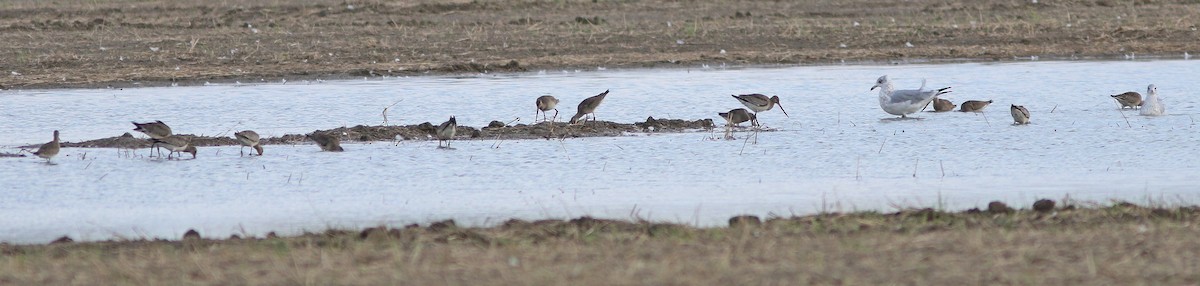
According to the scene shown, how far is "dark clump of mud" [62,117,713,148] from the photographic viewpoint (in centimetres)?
1270

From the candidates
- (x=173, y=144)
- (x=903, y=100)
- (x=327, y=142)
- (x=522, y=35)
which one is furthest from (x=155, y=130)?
Result: (x=522, y=35)

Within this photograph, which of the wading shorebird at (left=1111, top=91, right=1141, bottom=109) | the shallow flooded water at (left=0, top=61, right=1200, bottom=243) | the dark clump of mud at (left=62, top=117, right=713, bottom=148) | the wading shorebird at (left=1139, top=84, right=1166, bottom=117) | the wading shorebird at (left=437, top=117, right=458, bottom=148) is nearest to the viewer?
the shallow flooded water at (left=0, top=61, right=1200, bottom=243)

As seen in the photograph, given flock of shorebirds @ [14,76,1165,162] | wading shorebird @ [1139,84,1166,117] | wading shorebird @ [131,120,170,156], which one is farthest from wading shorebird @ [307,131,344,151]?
wading shorebird @ [1139,84,1166,117]

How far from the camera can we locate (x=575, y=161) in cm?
1128

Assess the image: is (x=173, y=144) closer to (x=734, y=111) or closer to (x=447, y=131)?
(x=447, y=131)

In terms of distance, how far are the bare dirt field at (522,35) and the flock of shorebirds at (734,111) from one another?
593 centimetres

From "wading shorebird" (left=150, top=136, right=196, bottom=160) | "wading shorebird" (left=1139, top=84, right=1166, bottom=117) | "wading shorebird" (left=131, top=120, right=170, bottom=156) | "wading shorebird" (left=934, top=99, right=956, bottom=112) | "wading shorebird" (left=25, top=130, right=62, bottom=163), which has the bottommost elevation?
"wading shorebird" (left=25, top=130, right=62, bottom=163)

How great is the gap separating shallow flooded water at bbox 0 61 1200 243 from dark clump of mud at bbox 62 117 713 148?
0.34m

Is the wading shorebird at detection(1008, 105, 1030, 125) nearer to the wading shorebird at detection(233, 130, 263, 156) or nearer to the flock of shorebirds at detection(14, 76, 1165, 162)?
the flock of shorebirds at detection(14, 76, 1165, 162)

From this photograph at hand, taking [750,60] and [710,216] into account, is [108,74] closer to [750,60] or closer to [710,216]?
[750,60]

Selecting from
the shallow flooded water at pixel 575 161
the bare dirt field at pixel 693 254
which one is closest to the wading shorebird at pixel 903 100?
the shallow flooded water at pixel 575 161

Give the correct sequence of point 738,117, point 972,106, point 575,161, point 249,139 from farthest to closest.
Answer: point 972,106 → point 738,117 → point 249,139 → point 575,161

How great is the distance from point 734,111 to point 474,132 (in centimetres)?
217

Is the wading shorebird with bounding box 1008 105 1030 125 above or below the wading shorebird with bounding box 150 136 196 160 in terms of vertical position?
above
